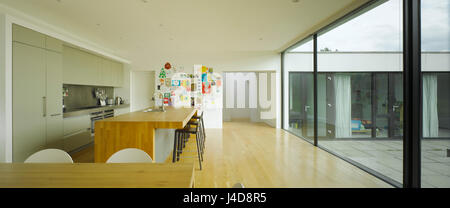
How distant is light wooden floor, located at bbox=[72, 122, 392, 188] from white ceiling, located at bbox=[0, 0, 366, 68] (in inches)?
102

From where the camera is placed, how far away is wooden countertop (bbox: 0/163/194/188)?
954 mm

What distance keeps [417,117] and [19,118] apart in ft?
17.3

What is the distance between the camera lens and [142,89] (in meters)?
6.67

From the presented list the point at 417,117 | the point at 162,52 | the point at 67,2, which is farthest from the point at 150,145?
the point at 162,52

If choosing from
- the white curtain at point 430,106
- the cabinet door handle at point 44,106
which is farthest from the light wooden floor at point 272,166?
the cabinet door handle at point 44,106

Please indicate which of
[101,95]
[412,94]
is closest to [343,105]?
[412,94]

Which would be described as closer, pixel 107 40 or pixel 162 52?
pixel 107 40

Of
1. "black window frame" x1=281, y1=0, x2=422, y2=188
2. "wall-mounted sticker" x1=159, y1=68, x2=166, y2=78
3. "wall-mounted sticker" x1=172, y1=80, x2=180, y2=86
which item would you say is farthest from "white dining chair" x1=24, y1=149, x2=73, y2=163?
"wall-mounted sticker" x1=172, y1=80, x2=180, y2=86

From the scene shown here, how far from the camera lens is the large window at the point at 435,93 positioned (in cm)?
195

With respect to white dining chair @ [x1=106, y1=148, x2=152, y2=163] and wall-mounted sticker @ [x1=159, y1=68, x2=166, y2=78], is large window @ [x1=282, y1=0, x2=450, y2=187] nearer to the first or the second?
white dining chair @ [x1=106, y1=148, x2=152, y2=163]

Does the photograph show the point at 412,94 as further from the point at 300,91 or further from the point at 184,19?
the point at 184,19

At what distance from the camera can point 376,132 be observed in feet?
9.16
